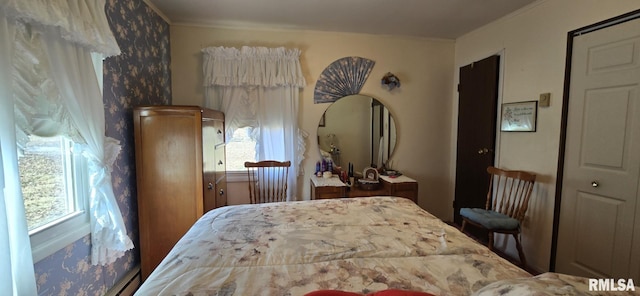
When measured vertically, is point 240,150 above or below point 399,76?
below

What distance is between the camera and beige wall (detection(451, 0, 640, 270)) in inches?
81.9

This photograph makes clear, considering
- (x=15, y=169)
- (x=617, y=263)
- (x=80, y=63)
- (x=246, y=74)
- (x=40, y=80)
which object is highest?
(x=246, y=74)

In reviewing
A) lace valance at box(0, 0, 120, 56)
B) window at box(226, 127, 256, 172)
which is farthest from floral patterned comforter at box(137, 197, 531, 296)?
window at box(226, 127, 256, 172)

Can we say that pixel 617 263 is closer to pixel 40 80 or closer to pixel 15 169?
pixel 15 169

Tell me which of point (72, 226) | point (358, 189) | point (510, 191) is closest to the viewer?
point (72, 226)

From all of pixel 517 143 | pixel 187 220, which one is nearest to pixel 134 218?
pixel 187 220

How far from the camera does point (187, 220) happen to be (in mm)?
2100

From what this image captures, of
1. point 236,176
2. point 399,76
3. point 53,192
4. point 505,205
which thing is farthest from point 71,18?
point 505,205

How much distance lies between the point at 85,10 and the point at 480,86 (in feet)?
11.0

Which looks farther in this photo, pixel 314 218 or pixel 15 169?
pixel 314 218

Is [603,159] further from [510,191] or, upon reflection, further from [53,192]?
[53,192]

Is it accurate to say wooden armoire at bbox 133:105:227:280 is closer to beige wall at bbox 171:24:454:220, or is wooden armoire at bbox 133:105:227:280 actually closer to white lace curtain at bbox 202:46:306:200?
white lace curtain at bbox 202:46:306:200

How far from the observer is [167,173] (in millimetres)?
2066

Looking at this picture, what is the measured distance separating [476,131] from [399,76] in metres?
1.08
